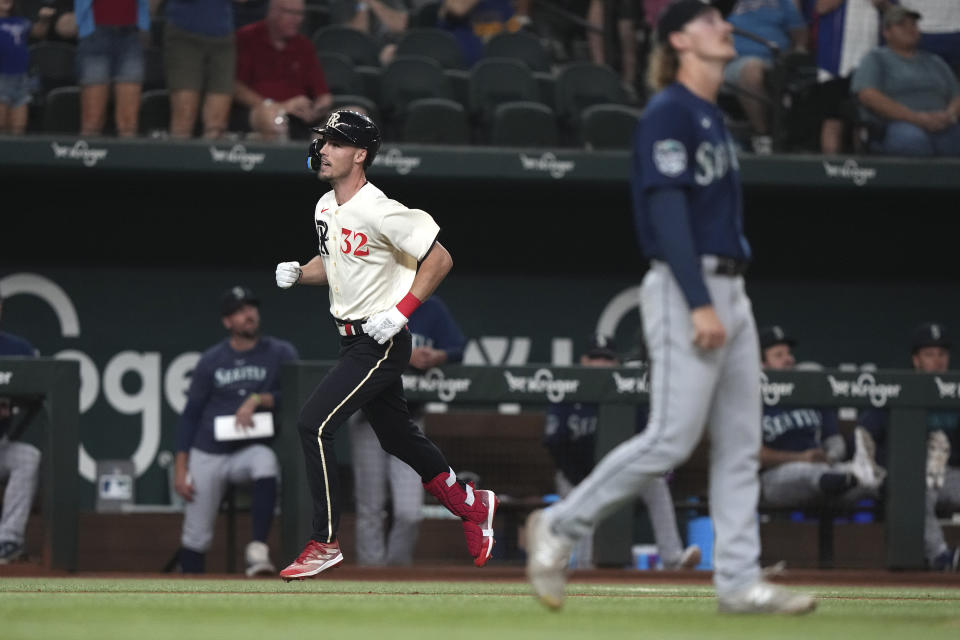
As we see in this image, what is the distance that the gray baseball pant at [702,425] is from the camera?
4.07 metres

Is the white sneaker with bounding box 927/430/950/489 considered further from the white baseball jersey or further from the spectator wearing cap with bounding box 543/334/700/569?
the white baseball jersey

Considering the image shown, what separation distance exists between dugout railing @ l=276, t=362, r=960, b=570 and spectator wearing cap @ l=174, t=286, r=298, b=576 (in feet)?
0.60

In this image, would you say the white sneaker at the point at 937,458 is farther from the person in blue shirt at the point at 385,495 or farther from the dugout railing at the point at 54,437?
the dugout railing at the point at 54,437

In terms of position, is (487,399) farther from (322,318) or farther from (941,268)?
(941,268)

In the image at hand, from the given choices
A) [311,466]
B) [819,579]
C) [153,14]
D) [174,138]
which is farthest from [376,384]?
[153,14]

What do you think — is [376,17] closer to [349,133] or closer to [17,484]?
[17,484]

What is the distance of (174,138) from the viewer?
9539mm

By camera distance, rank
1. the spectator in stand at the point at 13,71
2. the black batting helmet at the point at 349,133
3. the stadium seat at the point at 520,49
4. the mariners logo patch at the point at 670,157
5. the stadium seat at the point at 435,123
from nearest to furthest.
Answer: the mariners logo patch at the point at 670,157 → the black batting helmet at the point at 349,133 → the spectator in stand at the point at 13,71 → the stadium seat at the point at 435,123 → the stadium seat at the point at 520,49

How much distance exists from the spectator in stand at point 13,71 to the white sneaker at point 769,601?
6818mm

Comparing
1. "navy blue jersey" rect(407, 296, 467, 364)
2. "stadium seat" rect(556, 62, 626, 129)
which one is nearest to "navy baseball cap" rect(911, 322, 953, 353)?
"navy blue jersey" rect(407, 296, 467, 364)

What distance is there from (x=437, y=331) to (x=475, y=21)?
4.01 metres

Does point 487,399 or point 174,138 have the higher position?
point 174,138

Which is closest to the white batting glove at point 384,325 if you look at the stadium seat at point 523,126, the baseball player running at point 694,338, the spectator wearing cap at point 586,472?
the baseball player running at point 694,338

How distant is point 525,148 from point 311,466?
176 inches
